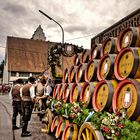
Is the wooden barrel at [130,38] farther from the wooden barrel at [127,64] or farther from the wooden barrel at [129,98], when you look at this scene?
the wooden barrel at [129,98]

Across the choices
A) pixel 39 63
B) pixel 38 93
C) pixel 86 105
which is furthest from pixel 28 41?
pixel 86 105

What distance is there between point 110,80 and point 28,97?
371 cm

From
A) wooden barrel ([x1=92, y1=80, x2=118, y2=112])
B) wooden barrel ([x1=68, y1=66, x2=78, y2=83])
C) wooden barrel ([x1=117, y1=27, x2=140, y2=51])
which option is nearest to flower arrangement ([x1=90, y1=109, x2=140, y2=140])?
wooden barrel ([x1=92, y1=80, x2=118, y2=112])

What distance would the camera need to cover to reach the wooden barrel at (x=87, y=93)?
5695 millimetres

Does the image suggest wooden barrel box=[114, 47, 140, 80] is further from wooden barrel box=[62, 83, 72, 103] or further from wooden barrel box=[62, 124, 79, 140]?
wooden barrel box=[62, 83, 72, 103]

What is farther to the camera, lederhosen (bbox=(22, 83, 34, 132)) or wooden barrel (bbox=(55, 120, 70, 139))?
lederhosen (bbox=(22, 83, 34, 132))

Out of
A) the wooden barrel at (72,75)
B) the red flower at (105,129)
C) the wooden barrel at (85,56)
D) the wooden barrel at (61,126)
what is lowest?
the wooden barrel at (61,126)

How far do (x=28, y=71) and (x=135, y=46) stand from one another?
48913 mm

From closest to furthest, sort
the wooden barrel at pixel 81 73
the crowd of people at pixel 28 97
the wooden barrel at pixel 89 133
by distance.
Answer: the wooden barrel at pixel 89 133, the wooden barrel at pixel 81 73, the crowd of people at pixel 28 97

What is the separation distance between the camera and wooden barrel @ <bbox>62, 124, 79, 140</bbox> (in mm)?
5750

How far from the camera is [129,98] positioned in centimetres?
436

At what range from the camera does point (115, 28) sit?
23.0 ft

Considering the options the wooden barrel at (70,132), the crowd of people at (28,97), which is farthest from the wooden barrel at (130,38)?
the crowd of people at (28,97)

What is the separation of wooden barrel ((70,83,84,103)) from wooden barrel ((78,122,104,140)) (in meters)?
1.44
